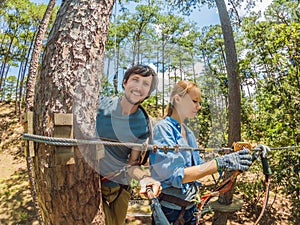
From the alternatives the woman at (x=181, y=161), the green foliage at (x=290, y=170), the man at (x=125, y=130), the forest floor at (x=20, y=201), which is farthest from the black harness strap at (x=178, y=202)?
the green foliage at (x=290, y=170)

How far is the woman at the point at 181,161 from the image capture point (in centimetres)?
117

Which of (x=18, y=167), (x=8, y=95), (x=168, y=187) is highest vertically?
(x=8, y=95)

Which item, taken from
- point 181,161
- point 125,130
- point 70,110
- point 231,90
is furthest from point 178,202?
point 231,90

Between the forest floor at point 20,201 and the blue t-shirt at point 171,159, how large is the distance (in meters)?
1.16

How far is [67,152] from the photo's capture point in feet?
3.08

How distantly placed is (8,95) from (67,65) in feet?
52.2

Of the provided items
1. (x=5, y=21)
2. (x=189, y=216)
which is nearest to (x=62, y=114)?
(x=189, y=216)

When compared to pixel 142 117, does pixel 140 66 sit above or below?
above

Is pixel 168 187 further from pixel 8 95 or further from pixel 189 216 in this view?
pixel 8 95

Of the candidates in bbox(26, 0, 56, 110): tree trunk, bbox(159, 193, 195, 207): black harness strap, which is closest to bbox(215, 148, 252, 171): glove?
bbox(159, 193, 195, 207): black harness strap

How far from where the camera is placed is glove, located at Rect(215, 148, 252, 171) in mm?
1220

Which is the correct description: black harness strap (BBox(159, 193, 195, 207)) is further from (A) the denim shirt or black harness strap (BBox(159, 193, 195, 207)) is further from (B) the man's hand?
(B) the man's hand

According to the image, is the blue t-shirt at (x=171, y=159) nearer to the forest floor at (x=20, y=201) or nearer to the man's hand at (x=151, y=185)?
the man's hand at (x=151, y=185)

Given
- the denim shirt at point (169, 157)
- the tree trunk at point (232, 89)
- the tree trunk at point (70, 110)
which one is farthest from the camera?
the tree trunk at point (232, 89)
